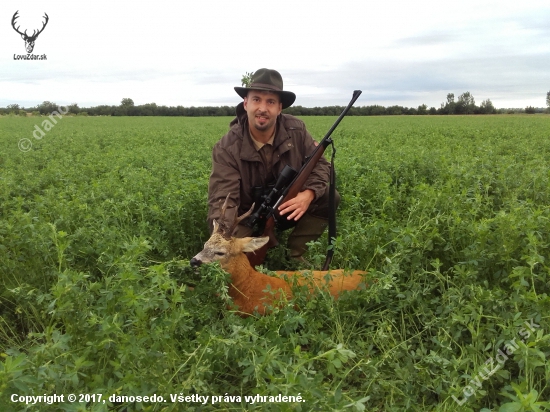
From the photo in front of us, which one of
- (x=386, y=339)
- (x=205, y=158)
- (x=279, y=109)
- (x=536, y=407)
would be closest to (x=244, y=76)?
(x=205, y=158)

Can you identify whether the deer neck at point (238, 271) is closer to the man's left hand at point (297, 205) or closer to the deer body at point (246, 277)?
the deer body at point (246, 277)

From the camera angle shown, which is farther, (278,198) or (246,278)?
(278,198)

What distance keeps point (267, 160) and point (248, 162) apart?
0.24m

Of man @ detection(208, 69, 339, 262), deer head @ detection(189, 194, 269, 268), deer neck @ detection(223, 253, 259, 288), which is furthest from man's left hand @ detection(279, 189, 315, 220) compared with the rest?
deer neck @ detection(223, 253, 259, 288)

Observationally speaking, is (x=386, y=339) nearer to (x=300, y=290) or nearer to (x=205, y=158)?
(x=300, y=290)

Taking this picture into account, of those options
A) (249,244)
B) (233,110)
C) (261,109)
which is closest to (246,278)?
(249,244)

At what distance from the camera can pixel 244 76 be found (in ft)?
58.5

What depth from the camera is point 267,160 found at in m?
4.79

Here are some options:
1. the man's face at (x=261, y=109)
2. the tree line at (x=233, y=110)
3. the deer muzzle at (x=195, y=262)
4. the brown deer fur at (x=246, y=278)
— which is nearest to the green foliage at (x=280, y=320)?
the deer muzzle at (x=195, y=262)

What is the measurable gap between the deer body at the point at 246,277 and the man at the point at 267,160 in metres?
0.71

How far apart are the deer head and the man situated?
0.62 meters

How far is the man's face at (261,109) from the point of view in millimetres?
4547

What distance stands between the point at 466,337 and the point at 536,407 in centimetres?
122

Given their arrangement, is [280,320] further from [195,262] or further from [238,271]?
[195,262]
